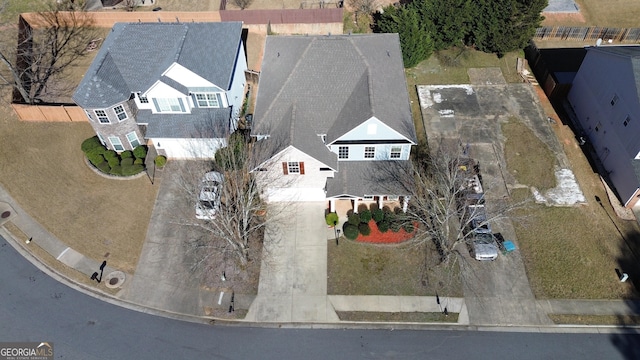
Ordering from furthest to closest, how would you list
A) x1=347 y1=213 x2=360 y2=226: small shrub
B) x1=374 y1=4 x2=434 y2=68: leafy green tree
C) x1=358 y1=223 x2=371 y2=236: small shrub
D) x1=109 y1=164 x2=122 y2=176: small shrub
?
x1=374 y1=4 x2=434 y2=68: leafy green tree < x1=109 y1=164 x2=122 y2=176: small shrub < x1=347 y1=213 x2=360 y2=226: small shrub < x1=358 y1=223 x2=371 y2=236: small shrub

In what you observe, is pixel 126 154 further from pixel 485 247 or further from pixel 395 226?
pixel 485 247

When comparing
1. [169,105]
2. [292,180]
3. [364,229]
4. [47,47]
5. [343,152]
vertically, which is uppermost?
[169,105]

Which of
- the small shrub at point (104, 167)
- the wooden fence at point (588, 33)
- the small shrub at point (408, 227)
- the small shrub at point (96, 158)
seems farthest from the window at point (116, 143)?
the wooden fence at point (588, 33)

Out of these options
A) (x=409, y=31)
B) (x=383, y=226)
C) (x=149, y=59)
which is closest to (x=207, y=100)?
(x=149, y=59)

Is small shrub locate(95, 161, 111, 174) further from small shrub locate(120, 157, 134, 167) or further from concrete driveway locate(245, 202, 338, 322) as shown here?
concrete driveway locate(245, 202, 338, 322)

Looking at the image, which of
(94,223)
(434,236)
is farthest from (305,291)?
(94,223)

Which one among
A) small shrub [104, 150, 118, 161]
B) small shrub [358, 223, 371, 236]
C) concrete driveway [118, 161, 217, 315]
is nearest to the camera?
concrete driveway [118, 161, 217, 315]

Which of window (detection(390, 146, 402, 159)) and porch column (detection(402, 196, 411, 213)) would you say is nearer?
porch column (detection(402, 196, 411, 213))

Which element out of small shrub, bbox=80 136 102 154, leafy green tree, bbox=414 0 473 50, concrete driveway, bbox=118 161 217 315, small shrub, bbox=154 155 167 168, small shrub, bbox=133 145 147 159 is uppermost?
leafy green tree, bbox=414 0 473 50

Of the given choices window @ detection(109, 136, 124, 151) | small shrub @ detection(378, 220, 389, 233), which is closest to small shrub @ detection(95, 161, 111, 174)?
window @ detection(109, 136, 124, 151)
